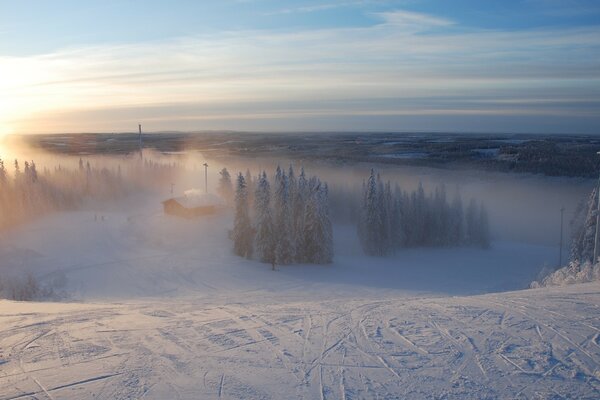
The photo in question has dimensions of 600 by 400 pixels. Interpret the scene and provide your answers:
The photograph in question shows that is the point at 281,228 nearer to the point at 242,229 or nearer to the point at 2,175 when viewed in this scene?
the point at 242,229

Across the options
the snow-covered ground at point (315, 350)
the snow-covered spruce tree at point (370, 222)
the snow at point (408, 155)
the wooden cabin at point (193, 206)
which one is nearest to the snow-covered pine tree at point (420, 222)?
the snow-covered spruce tree at point (370, 222)

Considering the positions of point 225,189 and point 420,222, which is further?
point 225,189

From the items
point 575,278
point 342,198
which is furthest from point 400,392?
point 342,198

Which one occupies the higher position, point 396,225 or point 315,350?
point 315,350

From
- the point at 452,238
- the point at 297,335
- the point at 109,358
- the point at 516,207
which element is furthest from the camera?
the point at 516,207

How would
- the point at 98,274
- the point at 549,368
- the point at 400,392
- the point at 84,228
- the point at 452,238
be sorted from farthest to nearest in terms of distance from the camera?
1. the point at 452,238
2. the point at 84,228
3. the point at 98,274
4. the point at 549,368
5. the point at 400,392

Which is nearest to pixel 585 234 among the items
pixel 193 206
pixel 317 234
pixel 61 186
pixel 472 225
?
pixel 317 234

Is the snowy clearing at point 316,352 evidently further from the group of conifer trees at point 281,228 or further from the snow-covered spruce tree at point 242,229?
the snow-covered spruce tree at point 242,229

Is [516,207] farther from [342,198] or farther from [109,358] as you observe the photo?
[109,358]
